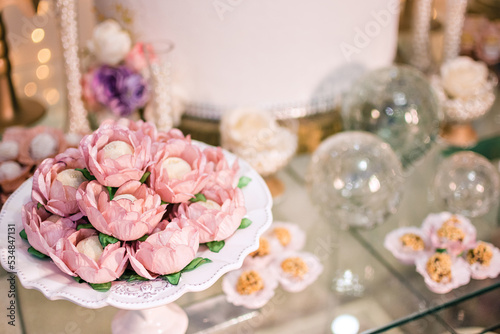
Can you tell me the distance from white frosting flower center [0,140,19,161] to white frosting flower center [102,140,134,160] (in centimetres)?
32

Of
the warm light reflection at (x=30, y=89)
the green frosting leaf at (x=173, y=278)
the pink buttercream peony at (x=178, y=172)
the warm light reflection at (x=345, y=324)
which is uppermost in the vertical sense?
the pink buttercream peony at (x=178, y=172)

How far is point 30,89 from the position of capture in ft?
3.86

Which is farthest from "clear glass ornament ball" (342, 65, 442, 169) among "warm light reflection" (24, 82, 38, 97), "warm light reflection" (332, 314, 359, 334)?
"warm light reflection" (24, 82, 38, 97)

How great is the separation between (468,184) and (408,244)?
14 cm

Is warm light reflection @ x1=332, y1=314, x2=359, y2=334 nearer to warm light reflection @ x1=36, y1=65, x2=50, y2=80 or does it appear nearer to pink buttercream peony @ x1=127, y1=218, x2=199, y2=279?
pink buttercream peony @ x1=127, y1=218, x2=199, y2=279

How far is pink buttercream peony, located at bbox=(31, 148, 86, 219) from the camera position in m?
0.55

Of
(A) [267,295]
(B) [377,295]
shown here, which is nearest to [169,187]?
(A) [267,295]

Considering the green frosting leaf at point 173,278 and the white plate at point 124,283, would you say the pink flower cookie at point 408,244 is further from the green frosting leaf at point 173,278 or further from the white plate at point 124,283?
the green frosting leaf at point 173,278

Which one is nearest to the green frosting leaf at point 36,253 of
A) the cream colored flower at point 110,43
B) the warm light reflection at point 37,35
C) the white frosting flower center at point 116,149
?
the white frosting flower center at point 116,149

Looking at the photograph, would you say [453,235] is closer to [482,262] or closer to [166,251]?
[482,262]

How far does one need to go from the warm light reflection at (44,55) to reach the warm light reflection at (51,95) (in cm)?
10

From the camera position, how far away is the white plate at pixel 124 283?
1.68 feet

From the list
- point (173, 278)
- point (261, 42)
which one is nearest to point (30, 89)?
point (261, 42)

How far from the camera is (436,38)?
1.34m
